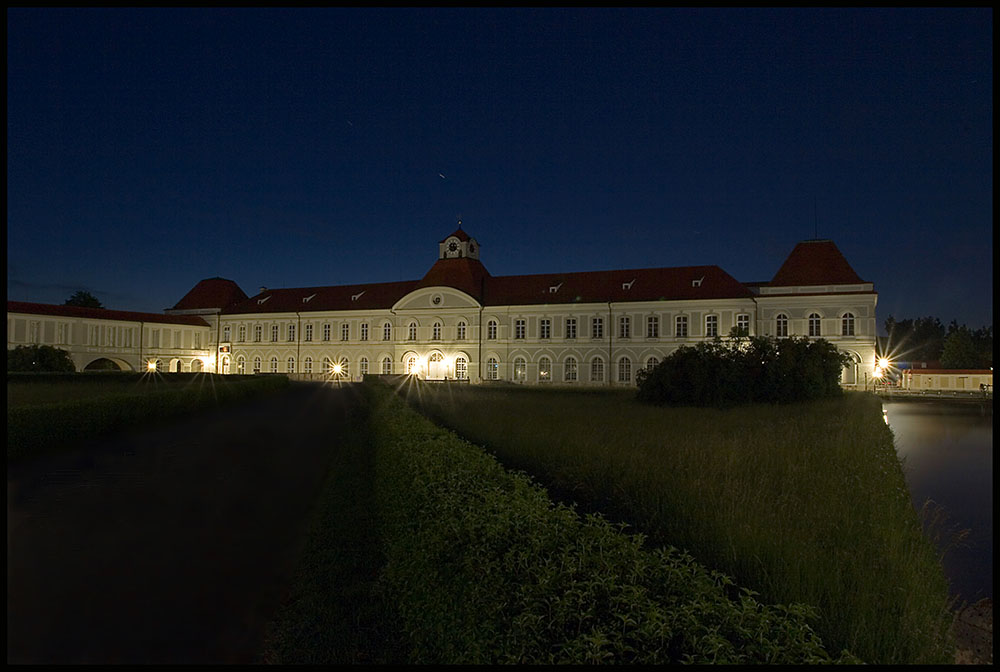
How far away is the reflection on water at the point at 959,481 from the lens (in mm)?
6090

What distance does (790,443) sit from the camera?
11.0m

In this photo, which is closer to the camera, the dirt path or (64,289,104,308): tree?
the dirt path

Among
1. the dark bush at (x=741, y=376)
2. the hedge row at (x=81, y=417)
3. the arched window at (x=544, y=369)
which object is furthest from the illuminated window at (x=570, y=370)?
the hedge row at (x=81, y=417)

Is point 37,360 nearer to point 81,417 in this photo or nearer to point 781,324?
point 81,417

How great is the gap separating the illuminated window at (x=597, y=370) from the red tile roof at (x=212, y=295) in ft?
126

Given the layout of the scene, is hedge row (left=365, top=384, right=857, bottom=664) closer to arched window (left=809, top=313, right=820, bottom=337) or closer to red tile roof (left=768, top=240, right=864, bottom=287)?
arched window (left=809, top=313, right=820, bottom=337)

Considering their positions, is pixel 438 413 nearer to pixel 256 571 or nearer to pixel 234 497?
pixel 234 497

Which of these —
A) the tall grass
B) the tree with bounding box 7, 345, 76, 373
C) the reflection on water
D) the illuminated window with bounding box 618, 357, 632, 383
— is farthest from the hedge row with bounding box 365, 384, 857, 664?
the tree with bounding box 7, 345, 76, 373

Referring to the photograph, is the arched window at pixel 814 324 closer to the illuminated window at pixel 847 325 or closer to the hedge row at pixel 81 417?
the illuminated window at pixel 847 325

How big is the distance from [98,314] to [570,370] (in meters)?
38.6

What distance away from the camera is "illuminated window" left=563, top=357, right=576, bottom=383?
4993cm

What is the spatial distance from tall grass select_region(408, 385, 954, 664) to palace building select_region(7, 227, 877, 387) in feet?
111

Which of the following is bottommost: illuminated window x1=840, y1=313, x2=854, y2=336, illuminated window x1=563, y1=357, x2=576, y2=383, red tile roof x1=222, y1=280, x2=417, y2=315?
illuminated window x1=563, y1=357, x2=576, y2=383

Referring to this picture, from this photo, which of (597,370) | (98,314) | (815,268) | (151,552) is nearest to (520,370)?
(597,370)
